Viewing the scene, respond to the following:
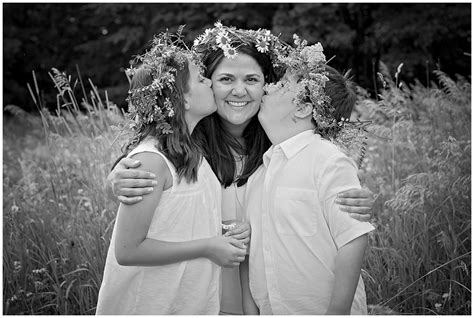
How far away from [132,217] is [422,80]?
41.4 ft

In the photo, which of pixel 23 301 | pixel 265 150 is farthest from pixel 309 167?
pixel 23 301

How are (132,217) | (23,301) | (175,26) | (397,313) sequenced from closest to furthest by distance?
(132,217), (397,313), (23,301), (175,26)

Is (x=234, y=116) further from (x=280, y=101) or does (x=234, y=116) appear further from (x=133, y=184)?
(x=133, y=184)

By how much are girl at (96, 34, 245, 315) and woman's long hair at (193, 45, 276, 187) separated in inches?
5.5

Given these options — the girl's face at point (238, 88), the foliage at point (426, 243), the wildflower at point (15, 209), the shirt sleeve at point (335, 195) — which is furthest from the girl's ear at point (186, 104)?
the wildflower at point (15, 209)

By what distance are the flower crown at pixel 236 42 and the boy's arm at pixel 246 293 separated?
0.91 metres

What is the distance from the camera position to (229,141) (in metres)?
2.76

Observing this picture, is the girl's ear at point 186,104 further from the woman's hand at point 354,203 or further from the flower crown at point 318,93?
the woman's hand at point 354,203

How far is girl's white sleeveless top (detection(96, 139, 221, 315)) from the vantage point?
93.9 inches

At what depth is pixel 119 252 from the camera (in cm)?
234

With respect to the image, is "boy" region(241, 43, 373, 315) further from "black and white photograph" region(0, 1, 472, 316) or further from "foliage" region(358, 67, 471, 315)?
"foliage" region(358, 67, 471, 315)

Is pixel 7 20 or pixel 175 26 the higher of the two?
pixel 7 20

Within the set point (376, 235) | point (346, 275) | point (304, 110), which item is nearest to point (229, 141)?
point (304, 110)

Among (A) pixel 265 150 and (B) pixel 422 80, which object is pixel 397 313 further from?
(B) pixel 422 80
